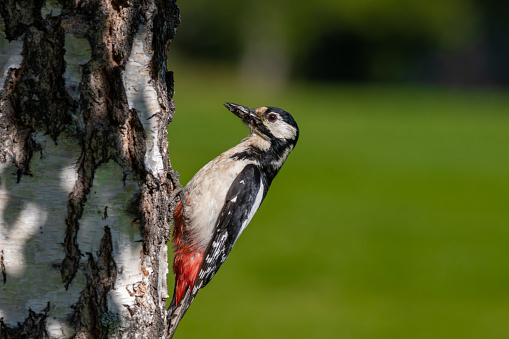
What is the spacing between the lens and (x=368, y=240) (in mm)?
12797

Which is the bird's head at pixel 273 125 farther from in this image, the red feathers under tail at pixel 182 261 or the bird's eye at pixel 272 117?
the red feathers under tail at pixel 182 261

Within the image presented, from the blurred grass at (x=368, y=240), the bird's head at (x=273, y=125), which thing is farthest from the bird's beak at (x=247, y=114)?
the blurred grass at (x=368, y=240)

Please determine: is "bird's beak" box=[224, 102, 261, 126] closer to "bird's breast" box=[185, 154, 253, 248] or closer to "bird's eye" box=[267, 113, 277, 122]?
"bird's eye" box=[267, 113, 277, 122]

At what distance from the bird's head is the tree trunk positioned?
206 centimetres

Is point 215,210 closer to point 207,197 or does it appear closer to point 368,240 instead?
point 207,197

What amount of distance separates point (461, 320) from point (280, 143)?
5566 millimetres

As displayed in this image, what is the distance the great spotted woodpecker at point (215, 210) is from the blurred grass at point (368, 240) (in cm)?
417

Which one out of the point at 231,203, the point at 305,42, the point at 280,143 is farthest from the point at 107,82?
the point at 305,42

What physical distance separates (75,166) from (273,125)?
7.72 ft

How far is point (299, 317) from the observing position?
9.32m

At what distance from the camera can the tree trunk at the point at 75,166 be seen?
251 centimetres

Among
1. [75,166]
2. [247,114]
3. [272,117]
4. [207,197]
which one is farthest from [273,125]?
[75,166]

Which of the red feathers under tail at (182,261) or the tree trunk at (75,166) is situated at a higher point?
the tree trunk at (75,166)

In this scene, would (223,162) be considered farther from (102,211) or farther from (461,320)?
(461,320)
